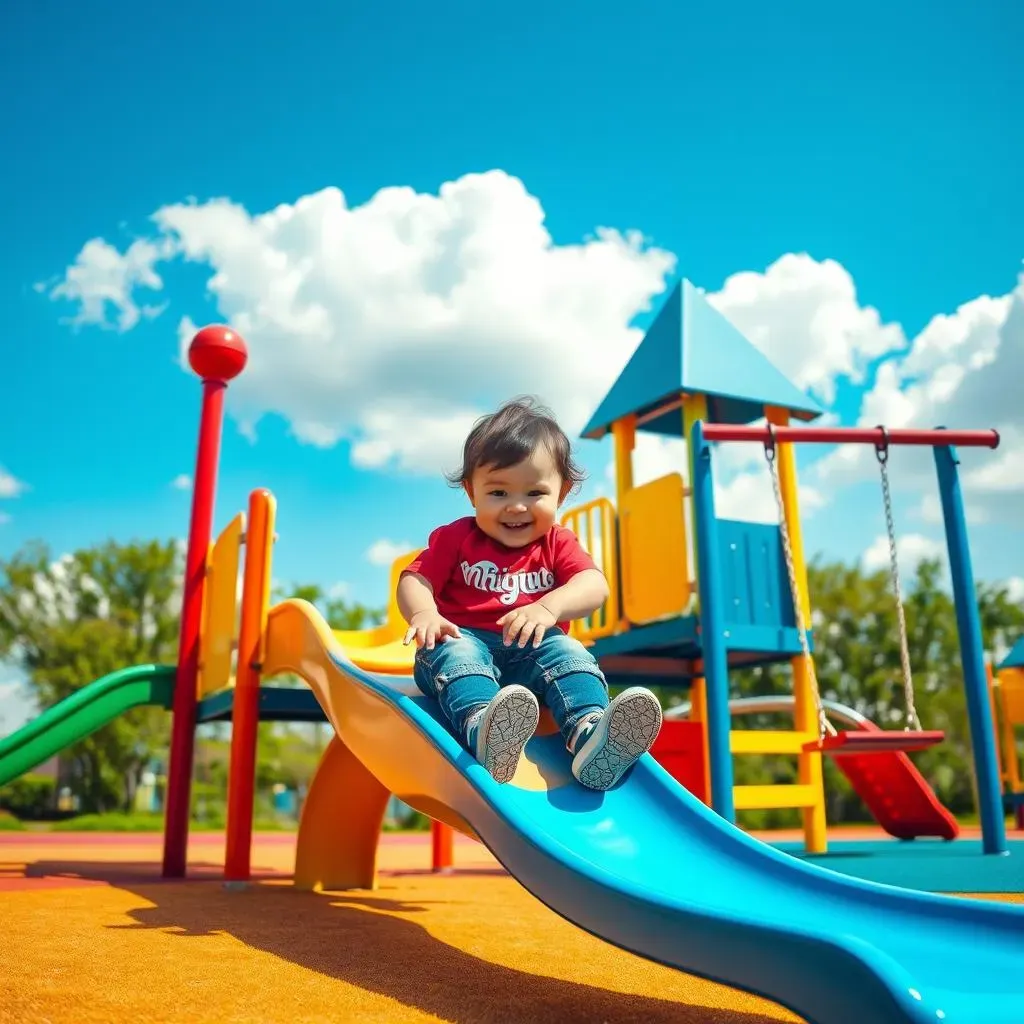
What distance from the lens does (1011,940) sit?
6.20ft

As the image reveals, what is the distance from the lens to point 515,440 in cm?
311

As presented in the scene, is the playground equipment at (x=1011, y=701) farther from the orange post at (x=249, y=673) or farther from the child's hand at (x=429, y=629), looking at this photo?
the child's hand at (x=429, y=629)

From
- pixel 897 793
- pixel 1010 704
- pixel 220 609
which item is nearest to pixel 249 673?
pixel 220 609

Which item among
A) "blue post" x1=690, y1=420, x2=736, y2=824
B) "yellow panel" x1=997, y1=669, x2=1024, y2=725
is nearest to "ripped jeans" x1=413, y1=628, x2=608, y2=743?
"blue post" x1=690, y1=420, x2=736, y2=824

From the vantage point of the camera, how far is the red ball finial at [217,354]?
22.7 ft

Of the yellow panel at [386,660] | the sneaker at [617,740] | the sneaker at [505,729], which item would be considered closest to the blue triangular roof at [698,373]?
the yellow panel at [386,660]

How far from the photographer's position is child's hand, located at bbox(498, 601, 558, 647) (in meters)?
2.85

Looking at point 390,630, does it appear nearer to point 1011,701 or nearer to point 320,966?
point 320,966

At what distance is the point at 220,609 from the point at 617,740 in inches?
166

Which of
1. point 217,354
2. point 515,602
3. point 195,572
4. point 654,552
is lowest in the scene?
point 515,602

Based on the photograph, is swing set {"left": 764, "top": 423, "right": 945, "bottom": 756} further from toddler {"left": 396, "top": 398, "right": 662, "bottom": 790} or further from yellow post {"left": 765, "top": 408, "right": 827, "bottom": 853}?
toddler {"left": 396, "top": 398, "right": 662, "bottom": 790}

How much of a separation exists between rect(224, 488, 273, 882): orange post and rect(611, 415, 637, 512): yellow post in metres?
2.97

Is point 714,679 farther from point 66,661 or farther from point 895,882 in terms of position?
point 66,661

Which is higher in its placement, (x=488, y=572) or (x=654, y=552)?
(x=654, y=552)
